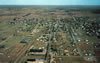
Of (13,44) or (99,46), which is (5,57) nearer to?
(13,44)

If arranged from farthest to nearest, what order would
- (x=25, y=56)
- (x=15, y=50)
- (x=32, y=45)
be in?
(x=32, y=45) → (x=15, y=50) → (x=25, y=56)

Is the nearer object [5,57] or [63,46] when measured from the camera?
[5,57]

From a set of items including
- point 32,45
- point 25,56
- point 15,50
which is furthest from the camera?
point 32,45

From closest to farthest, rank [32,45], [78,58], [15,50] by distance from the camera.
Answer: [78,58], [15,50], [32,45]

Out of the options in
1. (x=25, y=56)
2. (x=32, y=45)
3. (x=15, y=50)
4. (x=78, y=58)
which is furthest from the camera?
(x=32, y=45)

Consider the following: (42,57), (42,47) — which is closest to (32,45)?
(42,47)

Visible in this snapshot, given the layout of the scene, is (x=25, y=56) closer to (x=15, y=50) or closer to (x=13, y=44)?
(x=15, y=50)

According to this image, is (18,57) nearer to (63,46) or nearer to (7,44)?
(7,44)

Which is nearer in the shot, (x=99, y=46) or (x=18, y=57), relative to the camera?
(x=18, y=57)

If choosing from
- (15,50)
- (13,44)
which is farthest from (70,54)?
(13,44)
